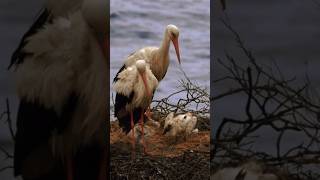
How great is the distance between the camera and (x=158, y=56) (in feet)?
10.3

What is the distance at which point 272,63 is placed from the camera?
3113 millimetres

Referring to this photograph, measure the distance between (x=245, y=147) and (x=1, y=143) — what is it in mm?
1303

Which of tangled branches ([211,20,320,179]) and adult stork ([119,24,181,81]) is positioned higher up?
adult stork ([119,24,181,81])

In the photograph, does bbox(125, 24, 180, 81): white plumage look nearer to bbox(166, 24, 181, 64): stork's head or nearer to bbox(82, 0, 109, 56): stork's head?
bbox(166, 24, 181, 64): stork's head

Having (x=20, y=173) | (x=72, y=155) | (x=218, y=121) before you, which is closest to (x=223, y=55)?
(x=218, y=121)

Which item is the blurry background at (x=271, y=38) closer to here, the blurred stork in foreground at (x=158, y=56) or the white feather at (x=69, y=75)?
the blurred stork in foreground at (x=158, y=56)

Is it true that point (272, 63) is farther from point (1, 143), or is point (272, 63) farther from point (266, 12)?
point (1, 143)

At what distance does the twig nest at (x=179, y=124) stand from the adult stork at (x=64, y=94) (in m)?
0.34

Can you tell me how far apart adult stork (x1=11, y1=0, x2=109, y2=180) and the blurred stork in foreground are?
5.0 inches

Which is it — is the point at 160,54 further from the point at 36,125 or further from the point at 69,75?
the point at 36,125

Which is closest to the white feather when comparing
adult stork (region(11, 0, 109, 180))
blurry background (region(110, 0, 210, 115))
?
adult stork (region(11, 0, 109, 180))

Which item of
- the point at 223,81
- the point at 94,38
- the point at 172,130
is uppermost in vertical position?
the point at 94,38

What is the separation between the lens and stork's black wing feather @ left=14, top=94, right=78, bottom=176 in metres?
3.10

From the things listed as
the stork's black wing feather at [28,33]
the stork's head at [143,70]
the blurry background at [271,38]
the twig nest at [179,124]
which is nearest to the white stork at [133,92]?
the stork's head at [143,70]
